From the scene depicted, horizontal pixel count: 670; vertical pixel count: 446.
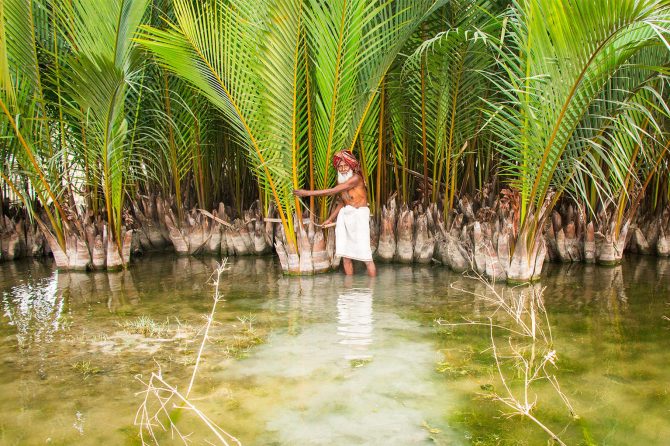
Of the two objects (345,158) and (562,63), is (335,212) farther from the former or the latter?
(562,63)

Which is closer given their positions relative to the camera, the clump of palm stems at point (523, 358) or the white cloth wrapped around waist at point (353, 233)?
the clump of palm stems at point (523, 358)

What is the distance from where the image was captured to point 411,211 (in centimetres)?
621

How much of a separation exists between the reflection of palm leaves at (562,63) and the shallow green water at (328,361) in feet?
3.34

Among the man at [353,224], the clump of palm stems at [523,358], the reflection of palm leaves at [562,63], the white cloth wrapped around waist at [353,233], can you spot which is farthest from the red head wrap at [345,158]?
the clump of palm stems at [523,358]

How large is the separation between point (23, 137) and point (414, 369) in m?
3.92

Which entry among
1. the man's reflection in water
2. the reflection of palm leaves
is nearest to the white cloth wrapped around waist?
the man's reflection in water

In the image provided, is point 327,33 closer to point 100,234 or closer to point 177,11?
point 177,11

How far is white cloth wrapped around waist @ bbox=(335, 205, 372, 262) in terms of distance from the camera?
572cm

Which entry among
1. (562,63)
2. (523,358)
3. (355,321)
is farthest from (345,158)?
(523,358)

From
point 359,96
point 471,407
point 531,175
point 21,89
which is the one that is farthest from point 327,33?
point 471,407

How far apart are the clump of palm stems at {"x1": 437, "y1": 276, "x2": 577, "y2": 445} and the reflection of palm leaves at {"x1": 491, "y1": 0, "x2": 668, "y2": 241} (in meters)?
0.99

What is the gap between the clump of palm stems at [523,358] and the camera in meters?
2.71

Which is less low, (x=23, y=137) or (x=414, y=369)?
(x=23, y=137)

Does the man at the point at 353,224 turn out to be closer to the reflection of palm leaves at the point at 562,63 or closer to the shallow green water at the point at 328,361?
the shallow green water at the point at 328,361
